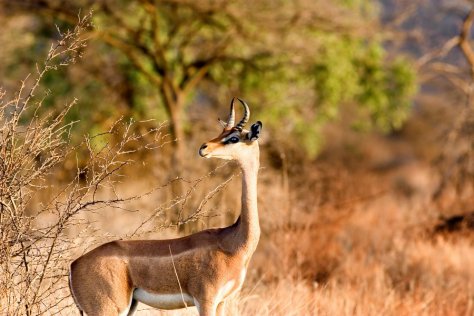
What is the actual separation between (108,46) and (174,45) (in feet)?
5.15

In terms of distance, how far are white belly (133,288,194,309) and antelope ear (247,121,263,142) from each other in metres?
0.98

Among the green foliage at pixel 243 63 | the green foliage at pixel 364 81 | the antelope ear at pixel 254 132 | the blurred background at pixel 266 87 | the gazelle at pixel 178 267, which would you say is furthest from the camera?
the green foliage at pixel 364 81

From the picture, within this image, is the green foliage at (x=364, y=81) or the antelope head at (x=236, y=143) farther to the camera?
the green foliage at (x=364, y=81)

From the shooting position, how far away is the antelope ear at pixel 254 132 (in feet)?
18.2

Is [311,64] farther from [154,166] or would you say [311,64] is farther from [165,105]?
[154,166]

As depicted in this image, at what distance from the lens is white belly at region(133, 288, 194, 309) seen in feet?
18.1

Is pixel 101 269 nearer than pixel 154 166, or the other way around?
pixel 101 269

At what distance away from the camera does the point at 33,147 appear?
6.13 meters

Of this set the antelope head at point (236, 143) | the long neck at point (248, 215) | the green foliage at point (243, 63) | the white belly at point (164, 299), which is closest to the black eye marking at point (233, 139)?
the antelope head at point (236, 143)

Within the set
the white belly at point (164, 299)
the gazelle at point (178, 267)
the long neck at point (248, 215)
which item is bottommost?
the white belly at point (164, 299)

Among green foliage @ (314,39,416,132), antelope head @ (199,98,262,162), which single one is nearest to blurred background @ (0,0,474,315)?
green foliage @ (314,39,416,132)

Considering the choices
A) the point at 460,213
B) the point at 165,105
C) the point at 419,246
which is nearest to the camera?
the point at 419,246

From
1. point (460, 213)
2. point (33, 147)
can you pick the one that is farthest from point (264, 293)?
point (460, 213)

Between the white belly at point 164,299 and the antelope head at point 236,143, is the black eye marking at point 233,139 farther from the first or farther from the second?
the white belly at point 164,299
